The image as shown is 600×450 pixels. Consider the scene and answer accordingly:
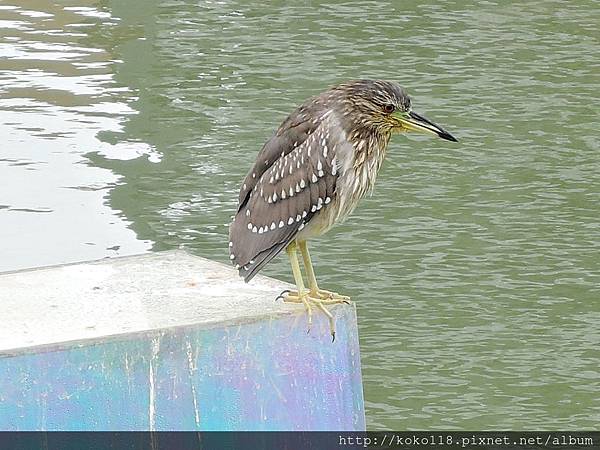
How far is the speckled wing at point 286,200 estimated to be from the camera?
17.5ft

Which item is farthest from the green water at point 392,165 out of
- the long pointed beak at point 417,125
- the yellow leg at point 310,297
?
the long pointed beak at point 417,125

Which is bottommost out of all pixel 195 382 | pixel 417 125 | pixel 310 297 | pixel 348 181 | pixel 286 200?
pixel 195 382

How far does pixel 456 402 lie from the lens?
6484 millimetres

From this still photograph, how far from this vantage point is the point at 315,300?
517 centimetres

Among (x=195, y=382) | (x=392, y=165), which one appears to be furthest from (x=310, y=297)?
(x=392, y=165)

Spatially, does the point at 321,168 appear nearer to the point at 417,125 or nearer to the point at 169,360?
the point at 417,125

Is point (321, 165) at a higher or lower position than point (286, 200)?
higher

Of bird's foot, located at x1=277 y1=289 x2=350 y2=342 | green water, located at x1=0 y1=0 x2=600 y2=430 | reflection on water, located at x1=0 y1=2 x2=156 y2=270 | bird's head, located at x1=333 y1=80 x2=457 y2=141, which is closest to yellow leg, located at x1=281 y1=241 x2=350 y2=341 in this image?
bird's foot, located at x1=277 y1=289 x2=350 y2=342

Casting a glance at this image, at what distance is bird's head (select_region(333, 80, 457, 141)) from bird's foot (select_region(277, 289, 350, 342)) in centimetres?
60

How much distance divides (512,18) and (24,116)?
4418 millimetres

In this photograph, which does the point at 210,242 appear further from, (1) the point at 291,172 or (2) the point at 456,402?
(1) the point at 291,172

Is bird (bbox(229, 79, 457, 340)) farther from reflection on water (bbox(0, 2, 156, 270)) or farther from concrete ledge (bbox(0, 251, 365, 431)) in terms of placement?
reflection on water (bbox(0, 2, 156, 270))

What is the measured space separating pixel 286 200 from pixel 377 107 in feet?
1.50

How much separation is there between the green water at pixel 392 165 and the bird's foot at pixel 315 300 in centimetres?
106
